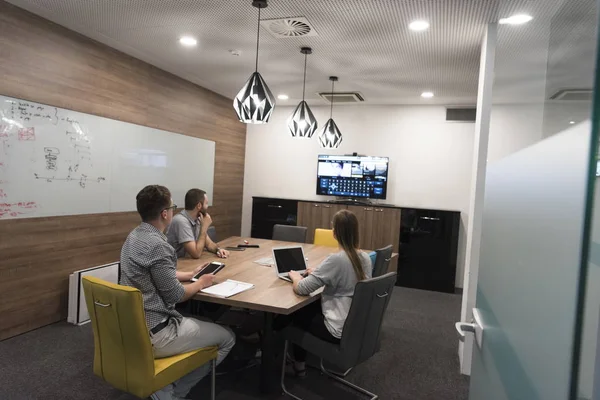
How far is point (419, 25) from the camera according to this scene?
10.7ft

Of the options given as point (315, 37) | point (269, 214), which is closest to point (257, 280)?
point (315, 37)

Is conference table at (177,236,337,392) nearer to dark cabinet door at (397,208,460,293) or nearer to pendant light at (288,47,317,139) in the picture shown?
pendant light at (288,47,317,139)

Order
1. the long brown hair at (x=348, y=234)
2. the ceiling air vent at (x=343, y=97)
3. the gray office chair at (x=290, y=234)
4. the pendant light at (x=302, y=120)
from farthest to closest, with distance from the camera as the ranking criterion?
the ceiling air vent at (x=343, y=97) → the gray office chair at (x=290, y=234) → the pendant light at (x=302, y=120) → the long brown hair at (x=348, y=234)

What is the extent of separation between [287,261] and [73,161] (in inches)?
98.2

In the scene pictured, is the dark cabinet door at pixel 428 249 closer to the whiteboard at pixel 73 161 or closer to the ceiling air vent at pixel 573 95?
the whiteboard at pixel 73 161

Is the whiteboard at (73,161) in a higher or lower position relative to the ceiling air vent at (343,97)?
lower

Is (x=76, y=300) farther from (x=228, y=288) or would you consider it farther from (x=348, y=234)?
(x=348, y=234)

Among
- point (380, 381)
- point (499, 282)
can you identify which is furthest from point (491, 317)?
point (380, 381)

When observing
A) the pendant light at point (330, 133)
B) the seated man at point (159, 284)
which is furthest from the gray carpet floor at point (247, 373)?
the pendant light at point (330, 133)

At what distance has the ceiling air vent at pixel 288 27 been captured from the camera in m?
3.34

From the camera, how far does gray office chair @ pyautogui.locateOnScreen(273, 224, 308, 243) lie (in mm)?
4961

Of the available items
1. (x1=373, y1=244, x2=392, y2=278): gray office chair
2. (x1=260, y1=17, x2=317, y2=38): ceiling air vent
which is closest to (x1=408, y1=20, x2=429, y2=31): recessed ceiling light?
(x1=260, y1=17, x2=317, y2=38): ceiling air vent

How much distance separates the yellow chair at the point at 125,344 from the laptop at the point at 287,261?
37.9 inches

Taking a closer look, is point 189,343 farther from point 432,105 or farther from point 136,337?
point 432,105
